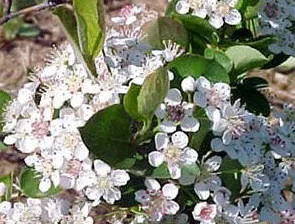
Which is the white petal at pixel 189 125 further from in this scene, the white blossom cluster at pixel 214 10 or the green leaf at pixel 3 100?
the green leaf at pixel 3 100

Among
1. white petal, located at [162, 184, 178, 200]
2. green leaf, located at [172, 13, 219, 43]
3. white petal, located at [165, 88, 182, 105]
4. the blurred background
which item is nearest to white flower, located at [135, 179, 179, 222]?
white petal, located at [162, 184, 178, 200]

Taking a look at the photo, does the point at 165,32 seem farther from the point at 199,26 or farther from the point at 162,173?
the point at 162,173

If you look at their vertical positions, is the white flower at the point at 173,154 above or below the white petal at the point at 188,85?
below

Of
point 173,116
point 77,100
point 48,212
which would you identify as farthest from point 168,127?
point 48,212

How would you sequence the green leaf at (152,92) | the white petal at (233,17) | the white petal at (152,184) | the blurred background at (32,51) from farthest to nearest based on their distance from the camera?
the blurred background at (32,51) < the white petal at (233,17) < the white petal at (152,184) < the green leaf at (152,92)

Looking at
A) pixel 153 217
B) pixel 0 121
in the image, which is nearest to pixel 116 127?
pixel 153 217

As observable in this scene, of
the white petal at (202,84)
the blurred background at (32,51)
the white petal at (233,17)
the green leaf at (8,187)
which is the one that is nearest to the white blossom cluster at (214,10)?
the white petal at (233,17)

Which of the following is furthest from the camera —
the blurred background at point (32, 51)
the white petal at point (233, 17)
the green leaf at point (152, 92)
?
the blurred background at point (32, 51)

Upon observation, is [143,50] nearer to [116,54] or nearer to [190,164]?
[116,54]
